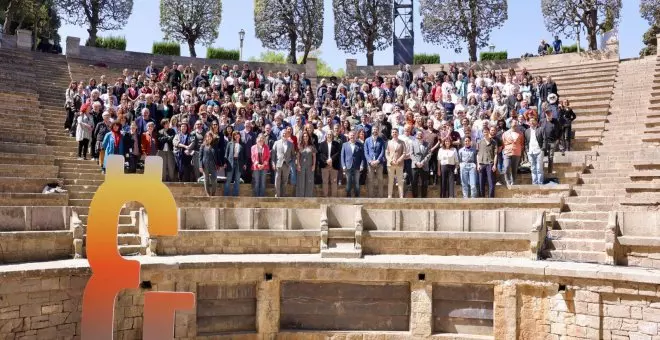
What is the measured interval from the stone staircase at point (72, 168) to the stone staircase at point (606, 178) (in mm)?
8407

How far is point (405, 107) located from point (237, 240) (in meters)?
8.32

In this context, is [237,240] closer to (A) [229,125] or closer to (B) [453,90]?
(A) [229,125]

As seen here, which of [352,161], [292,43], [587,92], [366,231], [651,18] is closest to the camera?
[366,231]

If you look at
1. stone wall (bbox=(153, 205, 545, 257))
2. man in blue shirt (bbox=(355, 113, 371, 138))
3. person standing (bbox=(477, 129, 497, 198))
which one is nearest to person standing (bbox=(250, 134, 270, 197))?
stone wall (bbox=(153, 205, 545, 257))

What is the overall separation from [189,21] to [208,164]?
74.9ft

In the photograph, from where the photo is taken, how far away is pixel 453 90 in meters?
21.9

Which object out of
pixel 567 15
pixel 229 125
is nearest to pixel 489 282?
pixel 229 125

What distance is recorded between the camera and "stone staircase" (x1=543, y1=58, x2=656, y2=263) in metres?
13.5

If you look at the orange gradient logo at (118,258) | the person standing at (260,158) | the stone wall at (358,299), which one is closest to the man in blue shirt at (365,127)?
the person standing at (260,158)

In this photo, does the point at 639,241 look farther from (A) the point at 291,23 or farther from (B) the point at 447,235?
(A) the point at 291,23

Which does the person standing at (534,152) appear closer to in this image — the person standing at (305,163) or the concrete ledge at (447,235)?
the concrete ledge at (447,235)

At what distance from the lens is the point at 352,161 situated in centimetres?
1650

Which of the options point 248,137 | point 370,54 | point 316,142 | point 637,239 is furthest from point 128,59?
point 637,239

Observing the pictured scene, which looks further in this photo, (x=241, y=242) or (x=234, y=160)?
(x=234, y=160)
